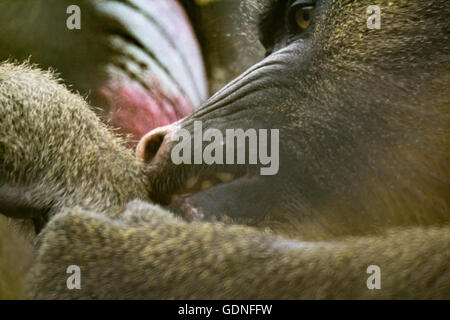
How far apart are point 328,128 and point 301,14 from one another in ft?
0.82

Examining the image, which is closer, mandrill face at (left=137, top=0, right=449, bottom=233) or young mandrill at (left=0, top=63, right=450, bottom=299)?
young mandrill at (left=0, top=63, right=450, bottom=299)

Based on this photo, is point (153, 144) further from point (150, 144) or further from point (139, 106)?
point (139, 106)

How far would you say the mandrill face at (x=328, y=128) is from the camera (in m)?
1.05

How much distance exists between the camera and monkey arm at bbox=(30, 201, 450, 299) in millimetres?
845

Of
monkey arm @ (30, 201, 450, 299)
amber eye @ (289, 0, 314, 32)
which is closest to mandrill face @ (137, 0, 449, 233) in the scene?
amber eye @ (289, 0, 314, 32)

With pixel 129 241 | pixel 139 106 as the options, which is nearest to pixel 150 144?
pixel 139 106

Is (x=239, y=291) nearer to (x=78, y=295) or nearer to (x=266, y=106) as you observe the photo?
(x=78, y=295)

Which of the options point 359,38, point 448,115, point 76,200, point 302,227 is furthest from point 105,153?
point 448,115

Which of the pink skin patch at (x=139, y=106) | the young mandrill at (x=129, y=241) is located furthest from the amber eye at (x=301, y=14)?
the young mandrill at (x=129, y=241)

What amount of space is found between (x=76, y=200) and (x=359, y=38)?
0.59 meters

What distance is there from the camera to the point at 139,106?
1.29 metres

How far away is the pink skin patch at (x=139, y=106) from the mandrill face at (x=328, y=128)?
89mm

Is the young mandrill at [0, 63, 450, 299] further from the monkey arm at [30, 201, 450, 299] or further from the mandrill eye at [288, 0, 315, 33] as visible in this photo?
the mandrill eye at [288, 0, 315, 33]

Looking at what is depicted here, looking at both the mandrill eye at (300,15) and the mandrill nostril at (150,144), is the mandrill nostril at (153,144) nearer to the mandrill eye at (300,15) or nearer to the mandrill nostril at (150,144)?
the mandrill nostril at (150,144)
